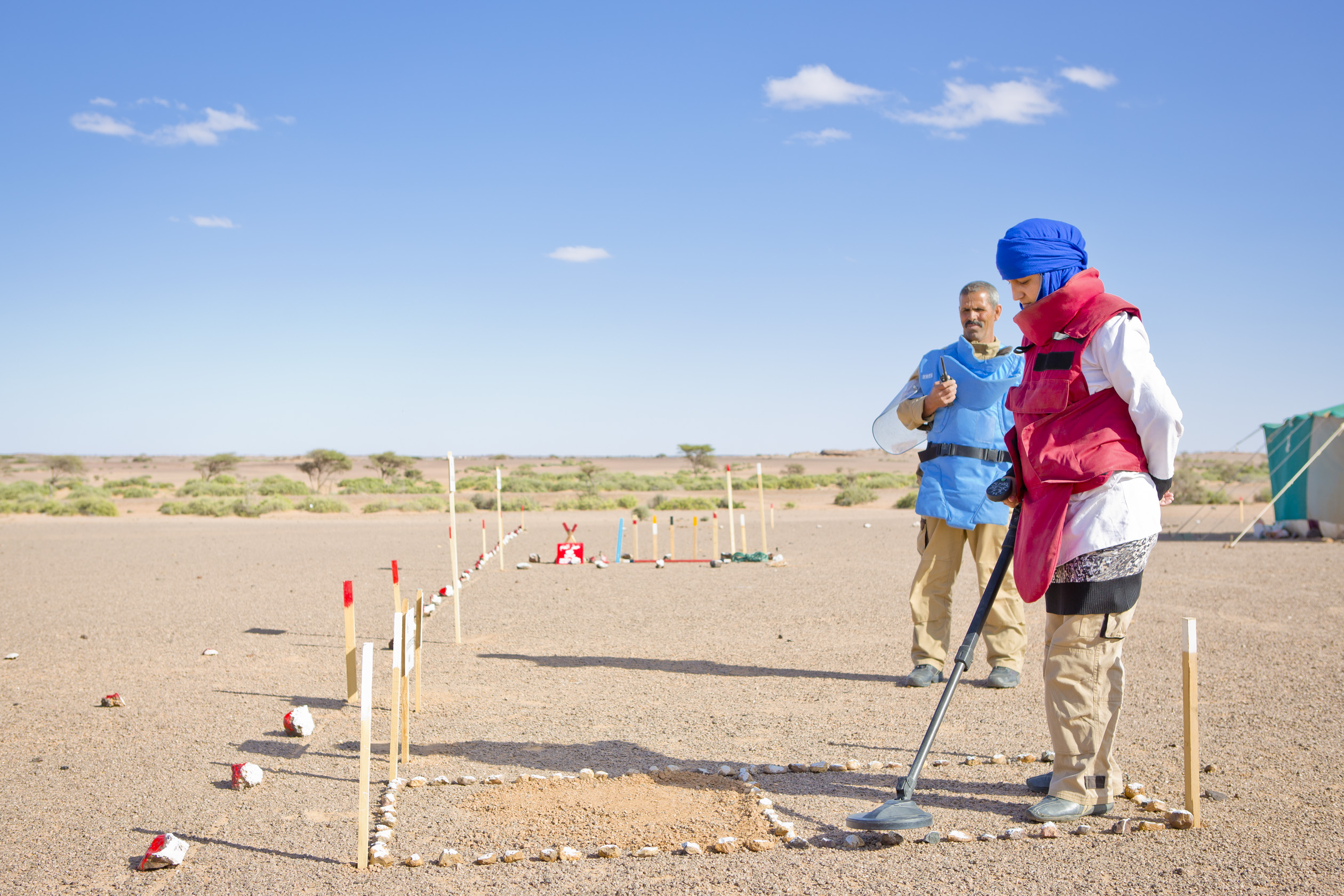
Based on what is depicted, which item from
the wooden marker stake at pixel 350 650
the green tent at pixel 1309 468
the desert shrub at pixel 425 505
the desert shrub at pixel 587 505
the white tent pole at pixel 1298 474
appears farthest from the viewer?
the desert shrub at pixel 425 505

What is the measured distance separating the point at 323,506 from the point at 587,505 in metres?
8.70

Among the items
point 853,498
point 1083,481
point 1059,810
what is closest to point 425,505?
point 853,498

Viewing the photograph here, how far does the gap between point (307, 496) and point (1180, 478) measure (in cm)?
3214

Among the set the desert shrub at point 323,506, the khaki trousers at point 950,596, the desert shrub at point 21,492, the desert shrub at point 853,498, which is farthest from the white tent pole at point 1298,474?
the desert shrub at point 21,492

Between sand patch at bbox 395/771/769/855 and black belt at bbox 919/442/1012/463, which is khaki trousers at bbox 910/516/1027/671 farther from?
sand patch at bbox 395/771/769/855

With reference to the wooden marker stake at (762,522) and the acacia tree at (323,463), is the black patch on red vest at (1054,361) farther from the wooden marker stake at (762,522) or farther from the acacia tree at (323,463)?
the acacia tree at (323,463)

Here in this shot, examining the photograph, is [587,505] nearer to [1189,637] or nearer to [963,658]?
[963,658]

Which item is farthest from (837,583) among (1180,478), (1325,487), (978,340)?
(1180,478)

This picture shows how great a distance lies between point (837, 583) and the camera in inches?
503

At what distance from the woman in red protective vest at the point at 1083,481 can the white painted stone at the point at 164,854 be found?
338cm

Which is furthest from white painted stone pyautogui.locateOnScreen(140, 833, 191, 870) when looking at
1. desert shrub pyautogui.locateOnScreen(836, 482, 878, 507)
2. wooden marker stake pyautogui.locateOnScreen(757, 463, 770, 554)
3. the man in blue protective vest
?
desert shrub pyautogui.locateOnScreen(836, 482, 878, 507)

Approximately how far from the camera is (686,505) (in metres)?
32.6

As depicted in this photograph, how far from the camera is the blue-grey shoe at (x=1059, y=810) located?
404 cm

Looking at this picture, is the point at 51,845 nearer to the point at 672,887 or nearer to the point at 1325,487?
the point at 672,887
